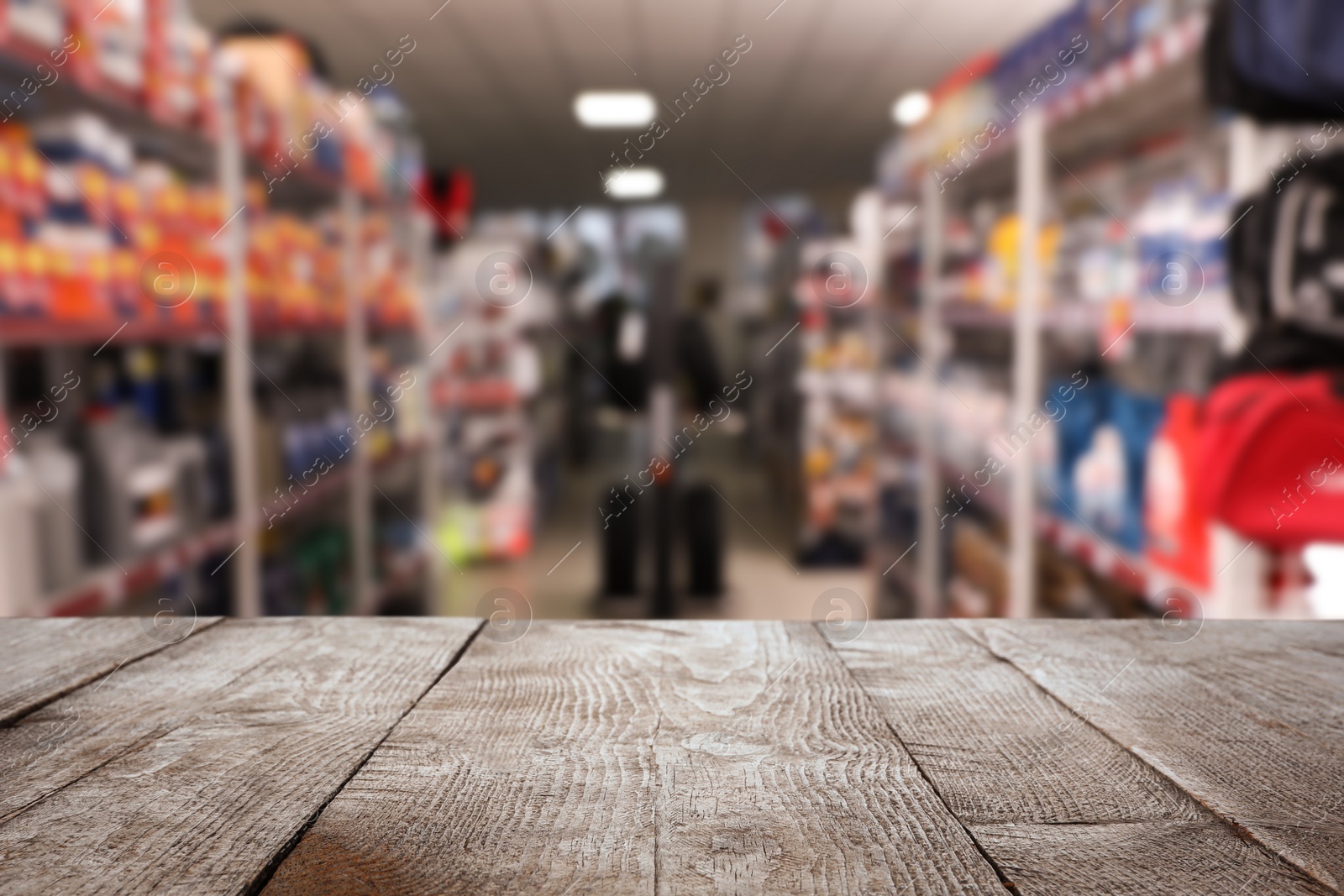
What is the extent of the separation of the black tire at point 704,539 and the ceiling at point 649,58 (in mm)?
2347

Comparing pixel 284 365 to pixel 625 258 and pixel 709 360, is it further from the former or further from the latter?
pixel 625 258

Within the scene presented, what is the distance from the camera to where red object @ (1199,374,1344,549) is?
1600mm

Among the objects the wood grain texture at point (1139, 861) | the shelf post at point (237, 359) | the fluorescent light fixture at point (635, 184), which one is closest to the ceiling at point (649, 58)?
the fluorescent light fixture at point (635, 184)

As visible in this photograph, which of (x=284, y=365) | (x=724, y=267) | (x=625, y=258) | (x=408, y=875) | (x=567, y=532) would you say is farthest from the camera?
(x=724, y=267)

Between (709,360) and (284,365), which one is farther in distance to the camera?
(709,360)

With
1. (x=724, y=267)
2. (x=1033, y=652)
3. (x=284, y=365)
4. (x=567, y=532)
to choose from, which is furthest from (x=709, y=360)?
(x=724, y=267)

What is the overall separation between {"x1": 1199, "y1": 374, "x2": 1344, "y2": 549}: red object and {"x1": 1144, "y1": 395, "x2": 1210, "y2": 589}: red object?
5.4 inches

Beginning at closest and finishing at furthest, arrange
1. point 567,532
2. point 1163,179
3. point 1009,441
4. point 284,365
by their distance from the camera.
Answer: point 1009,441 < point 1163,179 < point 284,365 < point 567,532

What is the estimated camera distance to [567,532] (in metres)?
6.97

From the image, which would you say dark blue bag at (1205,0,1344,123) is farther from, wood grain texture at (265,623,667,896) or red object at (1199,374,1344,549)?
wood grain texture at (265,623,667,896)

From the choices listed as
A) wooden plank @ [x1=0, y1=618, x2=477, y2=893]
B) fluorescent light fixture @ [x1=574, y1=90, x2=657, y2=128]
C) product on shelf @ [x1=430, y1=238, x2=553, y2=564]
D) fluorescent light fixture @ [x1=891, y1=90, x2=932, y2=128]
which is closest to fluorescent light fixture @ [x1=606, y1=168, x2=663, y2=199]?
fluorescent light fixture @ [x1=574, y1=90, x2=657, y2=128]

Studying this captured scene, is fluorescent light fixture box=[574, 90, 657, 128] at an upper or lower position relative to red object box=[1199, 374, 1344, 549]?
upper

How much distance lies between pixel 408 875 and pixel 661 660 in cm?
28

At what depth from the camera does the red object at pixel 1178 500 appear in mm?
1888
